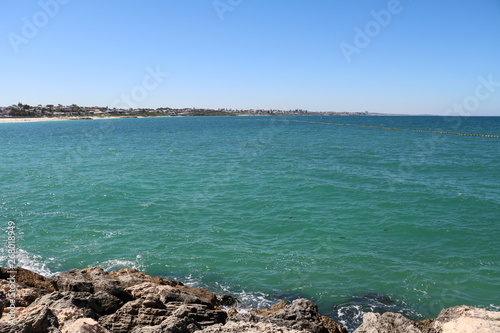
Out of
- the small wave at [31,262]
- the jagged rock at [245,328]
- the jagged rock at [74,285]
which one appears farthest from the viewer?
A: the small wave at [31,262]

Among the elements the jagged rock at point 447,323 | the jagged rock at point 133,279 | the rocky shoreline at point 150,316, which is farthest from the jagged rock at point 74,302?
the jagged rock at point 447,323

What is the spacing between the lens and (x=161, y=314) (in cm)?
1005

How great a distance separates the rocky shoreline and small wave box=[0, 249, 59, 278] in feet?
12.0

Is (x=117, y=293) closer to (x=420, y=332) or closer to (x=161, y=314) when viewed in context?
(x=161, y=314)

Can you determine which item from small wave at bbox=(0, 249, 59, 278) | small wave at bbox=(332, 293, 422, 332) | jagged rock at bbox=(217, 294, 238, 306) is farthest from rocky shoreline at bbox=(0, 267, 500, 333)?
small wave at bbox=(0, 249, 59, 278)

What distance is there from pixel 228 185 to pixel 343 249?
15.4 meters

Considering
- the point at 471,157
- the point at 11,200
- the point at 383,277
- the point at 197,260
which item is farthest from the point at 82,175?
the point at 471,157

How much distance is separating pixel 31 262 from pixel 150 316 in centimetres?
1038

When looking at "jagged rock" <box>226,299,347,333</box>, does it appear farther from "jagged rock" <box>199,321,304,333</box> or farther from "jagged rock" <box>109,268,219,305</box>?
"jagged rock" <box>109,268,219,305</box>

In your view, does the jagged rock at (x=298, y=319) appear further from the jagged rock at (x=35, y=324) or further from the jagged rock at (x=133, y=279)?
the jagged rock at (x=133, y=279)

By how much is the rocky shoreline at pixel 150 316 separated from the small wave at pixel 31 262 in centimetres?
364

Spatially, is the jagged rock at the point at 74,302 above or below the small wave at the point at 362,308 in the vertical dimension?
above

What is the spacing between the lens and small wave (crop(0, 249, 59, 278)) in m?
15.8

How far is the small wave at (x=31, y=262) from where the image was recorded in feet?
51.7
